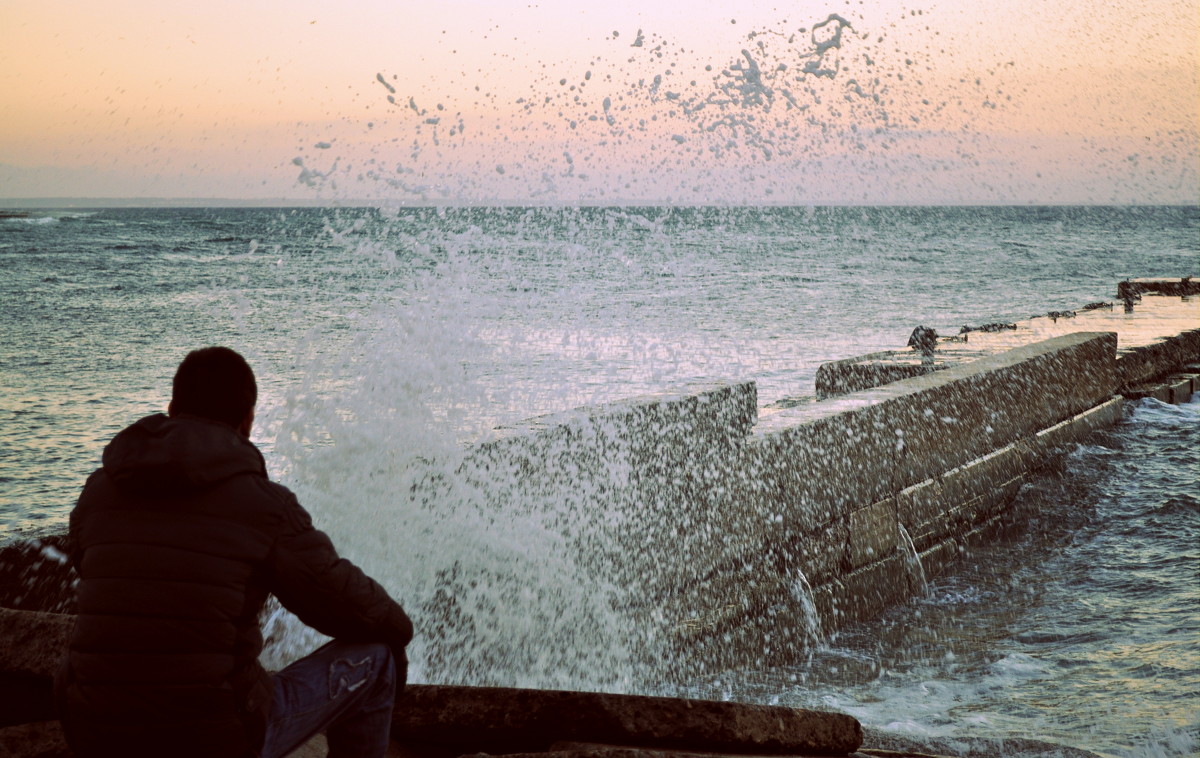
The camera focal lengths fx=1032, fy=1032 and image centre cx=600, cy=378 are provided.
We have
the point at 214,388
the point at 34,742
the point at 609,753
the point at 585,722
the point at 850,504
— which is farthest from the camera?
the point at 850,504

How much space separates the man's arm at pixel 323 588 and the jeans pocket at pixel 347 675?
0.06m

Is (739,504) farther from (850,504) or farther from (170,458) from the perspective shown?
(170,458)

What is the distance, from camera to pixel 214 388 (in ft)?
6.66

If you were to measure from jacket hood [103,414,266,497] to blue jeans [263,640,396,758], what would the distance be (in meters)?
0.55

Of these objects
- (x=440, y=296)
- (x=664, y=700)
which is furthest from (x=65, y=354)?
(x=664, y=700)

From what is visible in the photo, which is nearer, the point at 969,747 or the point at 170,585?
the point at 170,585

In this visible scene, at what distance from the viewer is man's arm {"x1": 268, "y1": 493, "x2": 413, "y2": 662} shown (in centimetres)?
198

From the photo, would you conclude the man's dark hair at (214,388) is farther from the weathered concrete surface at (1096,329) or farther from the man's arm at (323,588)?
the weathered concrete surface at (1096,329)

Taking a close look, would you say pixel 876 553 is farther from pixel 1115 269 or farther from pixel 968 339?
pixel 1115 269

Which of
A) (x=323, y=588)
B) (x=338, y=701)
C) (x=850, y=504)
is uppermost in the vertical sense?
(x=323, y=588)

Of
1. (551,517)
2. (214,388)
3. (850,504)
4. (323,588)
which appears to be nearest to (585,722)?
(323,588)

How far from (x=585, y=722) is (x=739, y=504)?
2530 millimetres

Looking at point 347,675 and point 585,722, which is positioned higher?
A: point 347,675

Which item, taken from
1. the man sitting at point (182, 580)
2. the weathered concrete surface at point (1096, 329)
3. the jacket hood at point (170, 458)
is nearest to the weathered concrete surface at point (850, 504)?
the weathered concrete surface at point (1096, 329)
